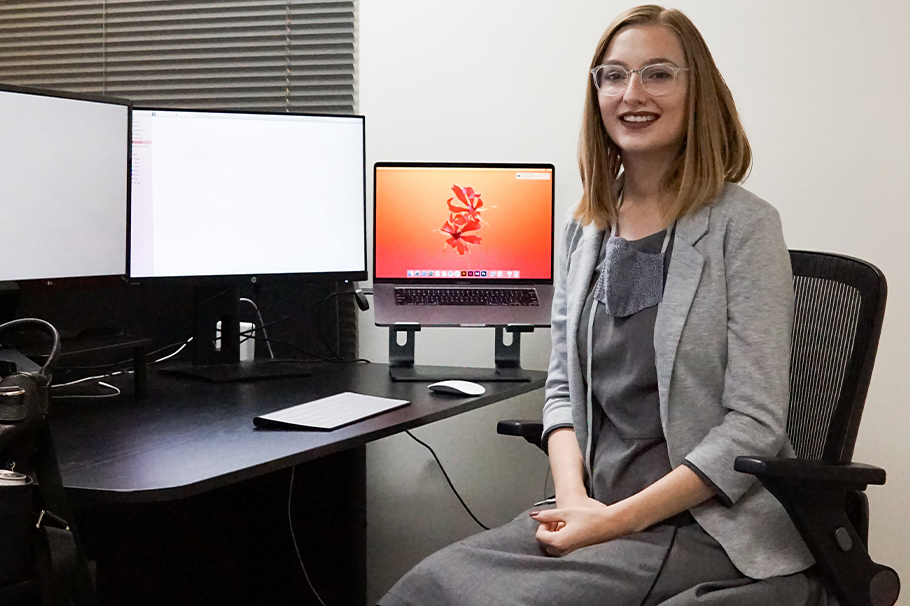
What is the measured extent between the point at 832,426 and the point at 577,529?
1.40 feet

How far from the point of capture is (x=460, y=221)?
7.46ft

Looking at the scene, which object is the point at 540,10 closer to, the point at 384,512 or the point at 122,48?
the point at 122,48

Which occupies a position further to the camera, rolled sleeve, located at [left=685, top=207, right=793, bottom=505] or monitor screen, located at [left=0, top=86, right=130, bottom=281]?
monitor screen, located at [left=0, top=86, right=130, bottom=281]

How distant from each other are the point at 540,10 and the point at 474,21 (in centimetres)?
17

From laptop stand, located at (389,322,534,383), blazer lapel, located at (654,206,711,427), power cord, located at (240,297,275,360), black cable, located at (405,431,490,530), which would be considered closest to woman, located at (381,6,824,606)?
blazer lapel, located at (654,206,711,427)

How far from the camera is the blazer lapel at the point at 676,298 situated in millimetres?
1425

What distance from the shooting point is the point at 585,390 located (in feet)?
5.17

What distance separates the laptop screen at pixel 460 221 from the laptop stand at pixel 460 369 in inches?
5.3

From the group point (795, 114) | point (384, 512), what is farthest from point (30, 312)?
point (795, 114)

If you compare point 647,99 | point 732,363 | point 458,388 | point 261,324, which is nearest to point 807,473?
point 732,363

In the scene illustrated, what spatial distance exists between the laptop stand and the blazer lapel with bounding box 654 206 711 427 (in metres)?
0.67

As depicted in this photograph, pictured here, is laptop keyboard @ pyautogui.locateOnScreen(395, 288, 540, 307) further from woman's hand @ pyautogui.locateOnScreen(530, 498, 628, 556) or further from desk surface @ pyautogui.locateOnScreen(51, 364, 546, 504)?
woman's hand @ pyautogui.locateOnScreen(530, 498, 628, 556)

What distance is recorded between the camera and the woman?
1310 mm

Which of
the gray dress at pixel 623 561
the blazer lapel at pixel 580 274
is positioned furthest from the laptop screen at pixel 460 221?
the gray dress at pixel 623 561
